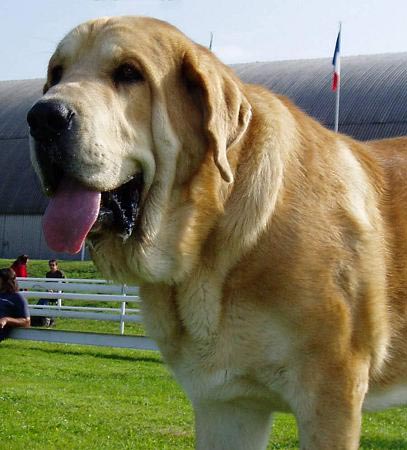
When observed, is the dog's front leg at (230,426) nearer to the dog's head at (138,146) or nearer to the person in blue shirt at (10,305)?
the dog's head at (138,146)

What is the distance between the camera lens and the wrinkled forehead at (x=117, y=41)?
3240 millimetres

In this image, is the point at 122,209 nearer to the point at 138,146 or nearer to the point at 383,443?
the point at 138,146

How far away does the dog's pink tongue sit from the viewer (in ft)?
10.4

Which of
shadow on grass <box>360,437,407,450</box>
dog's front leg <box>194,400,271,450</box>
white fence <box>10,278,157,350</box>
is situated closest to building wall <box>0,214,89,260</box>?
white fence <box>10,278,157,350</box>

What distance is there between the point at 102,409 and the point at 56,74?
196 inches

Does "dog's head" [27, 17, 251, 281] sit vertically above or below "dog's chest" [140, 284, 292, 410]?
above

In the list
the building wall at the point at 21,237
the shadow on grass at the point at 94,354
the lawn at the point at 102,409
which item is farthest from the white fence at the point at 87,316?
the building wall at the point at 21,237

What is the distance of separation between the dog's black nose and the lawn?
351 centimetres

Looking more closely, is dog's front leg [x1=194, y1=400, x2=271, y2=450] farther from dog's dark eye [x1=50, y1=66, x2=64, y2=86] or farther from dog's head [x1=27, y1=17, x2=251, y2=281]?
dog's dark eye [x1=50, y1=66, x2=64, y2=86]

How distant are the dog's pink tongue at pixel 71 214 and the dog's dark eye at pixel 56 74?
0.52 meters

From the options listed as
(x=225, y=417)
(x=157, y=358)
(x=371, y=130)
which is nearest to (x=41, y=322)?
(x=157, y=358)

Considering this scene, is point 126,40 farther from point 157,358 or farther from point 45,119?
point 157,358

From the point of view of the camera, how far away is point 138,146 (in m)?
3.20

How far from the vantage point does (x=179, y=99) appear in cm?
330
